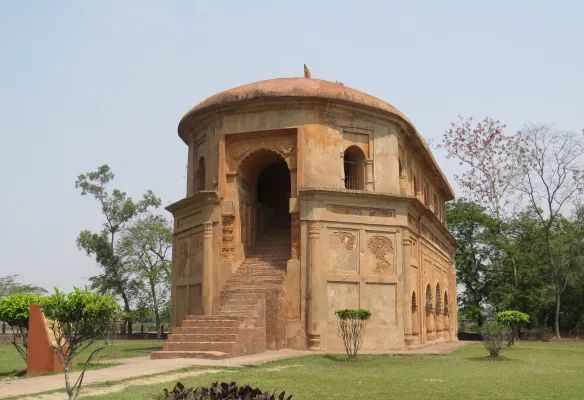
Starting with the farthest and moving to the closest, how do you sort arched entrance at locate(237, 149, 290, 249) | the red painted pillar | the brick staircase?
arched entrance at locate(237, 149, 290, 249) < the brick staircase < the red painted pillar

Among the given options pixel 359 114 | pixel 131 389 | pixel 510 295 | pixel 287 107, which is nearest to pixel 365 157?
pixel 359 114

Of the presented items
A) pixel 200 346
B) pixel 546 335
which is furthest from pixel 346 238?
pixel 546 335

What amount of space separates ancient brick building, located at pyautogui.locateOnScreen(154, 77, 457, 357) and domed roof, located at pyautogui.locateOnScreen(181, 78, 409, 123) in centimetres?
4

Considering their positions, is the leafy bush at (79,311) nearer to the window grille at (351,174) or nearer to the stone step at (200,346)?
the stone step at (200,346)

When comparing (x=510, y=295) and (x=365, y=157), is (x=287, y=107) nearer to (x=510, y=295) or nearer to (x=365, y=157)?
(x=365, y=157)

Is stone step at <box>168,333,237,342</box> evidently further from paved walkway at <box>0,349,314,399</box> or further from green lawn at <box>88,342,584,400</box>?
green lawn at <box>88,342,584,400</box>

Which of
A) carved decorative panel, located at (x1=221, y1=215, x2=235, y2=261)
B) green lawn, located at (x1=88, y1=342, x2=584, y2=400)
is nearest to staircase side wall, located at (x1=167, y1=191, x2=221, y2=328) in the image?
carved decorative panel, located at (x1=221, y1=215, x2=235, y2=261)

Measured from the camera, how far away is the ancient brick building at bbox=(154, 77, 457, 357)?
17031 millimetres

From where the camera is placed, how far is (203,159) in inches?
789

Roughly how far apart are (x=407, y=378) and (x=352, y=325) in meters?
4.09

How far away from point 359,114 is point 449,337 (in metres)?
14.3

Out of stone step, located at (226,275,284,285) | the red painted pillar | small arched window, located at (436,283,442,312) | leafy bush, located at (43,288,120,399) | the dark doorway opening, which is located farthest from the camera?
small arched window, located at (436,283,442,312)

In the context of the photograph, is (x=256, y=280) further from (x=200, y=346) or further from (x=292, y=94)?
(x=292, y=94)

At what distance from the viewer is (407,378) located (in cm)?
1138
